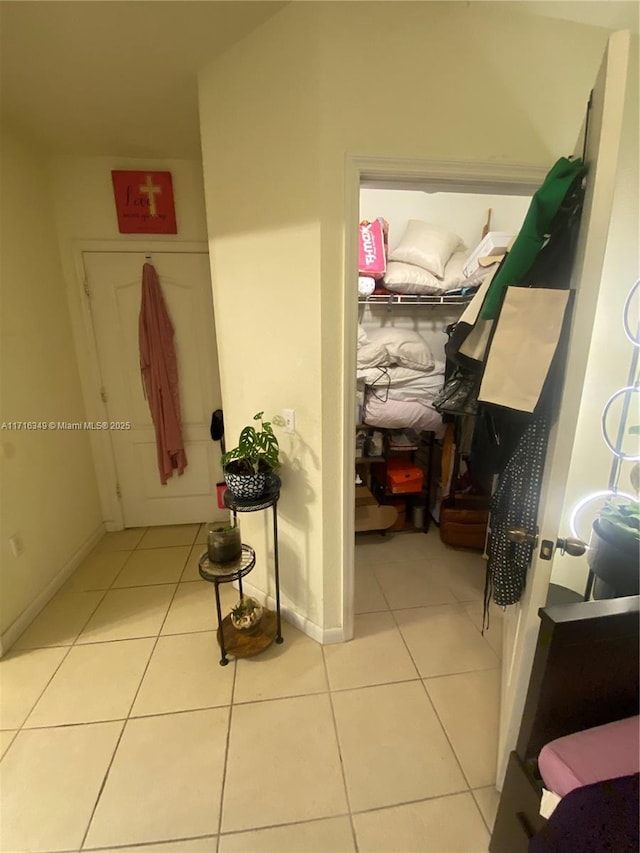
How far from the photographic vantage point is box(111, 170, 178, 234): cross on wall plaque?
7.32 ft

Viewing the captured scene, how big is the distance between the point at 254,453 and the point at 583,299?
1194 mm

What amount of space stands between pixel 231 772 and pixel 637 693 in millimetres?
1245

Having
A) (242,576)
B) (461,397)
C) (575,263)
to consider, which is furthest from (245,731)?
(575,263)

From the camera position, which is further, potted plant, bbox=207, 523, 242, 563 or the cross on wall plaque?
the cross on wall plaque

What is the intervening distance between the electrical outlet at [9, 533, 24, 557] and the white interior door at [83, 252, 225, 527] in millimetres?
843

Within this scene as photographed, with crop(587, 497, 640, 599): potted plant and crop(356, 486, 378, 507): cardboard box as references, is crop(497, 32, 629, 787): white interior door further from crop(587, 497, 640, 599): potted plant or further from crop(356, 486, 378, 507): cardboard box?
crop(356, 486, 378, 507): cardboard box

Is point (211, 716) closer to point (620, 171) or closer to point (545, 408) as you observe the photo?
point (545, 408)

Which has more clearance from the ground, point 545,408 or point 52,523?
point 545,408

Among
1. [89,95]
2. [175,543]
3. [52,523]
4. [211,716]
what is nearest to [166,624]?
[211,716]

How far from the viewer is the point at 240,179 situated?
4.73 feet

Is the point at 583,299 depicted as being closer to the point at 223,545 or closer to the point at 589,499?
the point at 589,499

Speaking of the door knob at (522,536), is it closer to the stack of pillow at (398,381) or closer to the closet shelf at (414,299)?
the stack of pillow at (398,381)

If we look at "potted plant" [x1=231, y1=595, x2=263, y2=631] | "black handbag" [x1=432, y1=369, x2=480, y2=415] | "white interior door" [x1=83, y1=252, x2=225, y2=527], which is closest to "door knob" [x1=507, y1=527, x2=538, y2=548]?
"black handbag" [x1=432, y1=369, x2=480, y2=415]

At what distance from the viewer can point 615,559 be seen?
0.89m
